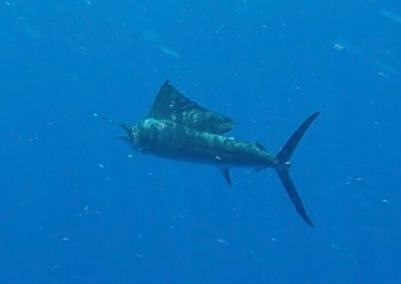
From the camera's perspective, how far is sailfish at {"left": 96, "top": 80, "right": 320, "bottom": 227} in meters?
7.74

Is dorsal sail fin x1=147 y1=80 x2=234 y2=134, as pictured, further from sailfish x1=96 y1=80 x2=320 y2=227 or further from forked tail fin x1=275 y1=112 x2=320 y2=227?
forked tail fin x1=275 y1=112 x2=320 y2=227

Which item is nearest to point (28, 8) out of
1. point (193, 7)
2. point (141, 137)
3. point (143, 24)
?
point (143, 24)

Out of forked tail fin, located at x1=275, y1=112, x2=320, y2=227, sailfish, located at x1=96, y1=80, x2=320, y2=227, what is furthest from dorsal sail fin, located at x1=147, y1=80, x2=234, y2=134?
forked tail fin, located at x1=275, y1=112, x2=320, y2=227

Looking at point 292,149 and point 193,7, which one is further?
point 193,7

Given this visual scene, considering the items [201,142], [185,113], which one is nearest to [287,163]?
[201,142]

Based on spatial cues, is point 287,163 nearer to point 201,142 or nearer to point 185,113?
point 201,142

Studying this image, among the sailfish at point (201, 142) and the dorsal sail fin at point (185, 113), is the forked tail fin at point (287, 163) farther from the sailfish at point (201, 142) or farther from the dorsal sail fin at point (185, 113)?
the dorsal sail fin at point (185, 113)

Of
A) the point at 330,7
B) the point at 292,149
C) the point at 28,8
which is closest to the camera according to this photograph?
the point at 292,149

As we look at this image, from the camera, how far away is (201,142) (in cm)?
782

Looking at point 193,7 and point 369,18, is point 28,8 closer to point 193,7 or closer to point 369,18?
point 193,7

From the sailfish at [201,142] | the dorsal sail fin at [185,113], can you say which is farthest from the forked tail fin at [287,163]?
the dorsal sail fin at [185,113]

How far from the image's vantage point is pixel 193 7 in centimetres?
4912

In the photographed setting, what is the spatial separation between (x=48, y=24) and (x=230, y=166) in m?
40.0

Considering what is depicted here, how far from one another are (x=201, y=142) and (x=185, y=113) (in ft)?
1.30
